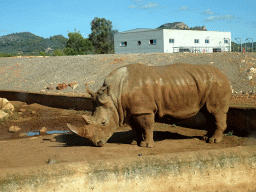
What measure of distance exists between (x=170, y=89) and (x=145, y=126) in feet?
3.02

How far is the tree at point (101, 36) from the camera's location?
6844 cm

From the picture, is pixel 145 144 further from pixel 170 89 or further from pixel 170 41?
pixel 170 41

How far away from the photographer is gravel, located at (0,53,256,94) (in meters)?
17.4

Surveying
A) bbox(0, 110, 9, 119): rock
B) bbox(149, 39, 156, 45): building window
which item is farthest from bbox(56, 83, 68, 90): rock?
bbox(149, 39, 156, 45): building window

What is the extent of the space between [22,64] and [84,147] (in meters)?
22.8

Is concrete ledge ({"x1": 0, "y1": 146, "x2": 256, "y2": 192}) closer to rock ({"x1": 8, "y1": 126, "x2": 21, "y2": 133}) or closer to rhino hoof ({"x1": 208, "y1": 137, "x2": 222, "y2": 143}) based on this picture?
rhino hoof ({"x1": 208, "y1": 137, "x2": 222, "y2": 143})

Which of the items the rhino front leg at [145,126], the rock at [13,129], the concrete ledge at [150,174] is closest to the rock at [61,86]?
the rock at [13,129]

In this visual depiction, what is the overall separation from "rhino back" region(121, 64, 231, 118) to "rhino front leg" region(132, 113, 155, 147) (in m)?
0.13

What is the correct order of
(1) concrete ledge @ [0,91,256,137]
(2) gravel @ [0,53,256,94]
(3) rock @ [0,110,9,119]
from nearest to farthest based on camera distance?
Result: (1) concrete ledge @ [0,91,256,137] < (3) rock @ [0,110,9,119] < (2) gravel @ [0,53,256,94]

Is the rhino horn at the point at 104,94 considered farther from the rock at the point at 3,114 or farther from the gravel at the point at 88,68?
the gravel at the point at 88,68

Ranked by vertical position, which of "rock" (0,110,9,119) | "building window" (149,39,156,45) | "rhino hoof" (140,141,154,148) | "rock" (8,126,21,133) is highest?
"building window" (149,39,156,45)

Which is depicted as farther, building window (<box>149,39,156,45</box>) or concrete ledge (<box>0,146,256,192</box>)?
building window (<box>149,39,156,45</box>)

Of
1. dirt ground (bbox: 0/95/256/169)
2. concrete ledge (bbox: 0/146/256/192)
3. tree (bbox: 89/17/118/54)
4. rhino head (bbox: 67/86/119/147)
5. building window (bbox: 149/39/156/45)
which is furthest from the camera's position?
tree (bbox: 89/17/118/54)

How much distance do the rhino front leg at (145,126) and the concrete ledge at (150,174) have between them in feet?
5.58
